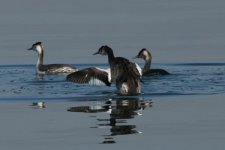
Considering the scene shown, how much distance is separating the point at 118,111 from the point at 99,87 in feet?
12.7

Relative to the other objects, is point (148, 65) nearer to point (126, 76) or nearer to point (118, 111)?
point (126, 76)

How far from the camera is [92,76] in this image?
707 inches

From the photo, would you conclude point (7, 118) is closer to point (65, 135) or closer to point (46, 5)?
point (65, 135)

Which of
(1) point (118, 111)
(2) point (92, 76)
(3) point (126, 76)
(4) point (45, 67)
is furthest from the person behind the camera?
(4) point (45, 67)

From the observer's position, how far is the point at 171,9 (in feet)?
96.6

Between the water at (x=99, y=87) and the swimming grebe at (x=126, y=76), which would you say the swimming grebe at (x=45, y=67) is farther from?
the swimming grebe at (x=126, y=76)

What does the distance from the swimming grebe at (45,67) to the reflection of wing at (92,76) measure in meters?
1.76

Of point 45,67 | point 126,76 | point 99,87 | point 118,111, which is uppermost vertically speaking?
point 45,67

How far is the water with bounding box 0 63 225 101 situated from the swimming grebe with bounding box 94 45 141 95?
0.54 feet

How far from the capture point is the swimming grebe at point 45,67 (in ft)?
67.1

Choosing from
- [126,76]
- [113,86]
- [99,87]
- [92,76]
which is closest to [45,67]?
[113,86]

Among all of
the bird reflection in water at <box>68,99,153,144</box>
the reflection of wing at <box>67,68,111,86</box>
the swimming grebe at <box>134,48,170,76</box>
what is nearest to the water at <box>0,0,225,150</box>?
the bird reflection in water at <box>68,99,153,144</box>

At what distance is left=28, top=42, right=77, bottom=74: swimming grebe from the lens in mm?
20438

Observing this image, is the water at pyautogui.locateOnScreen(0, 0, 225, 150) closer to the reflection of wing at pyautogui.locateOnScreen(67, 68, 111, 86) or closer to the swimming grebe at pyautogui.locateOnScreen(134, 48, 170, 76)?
the reflection of wing at pyautogui.locateOnScreen(67, 68, 111, 86)
